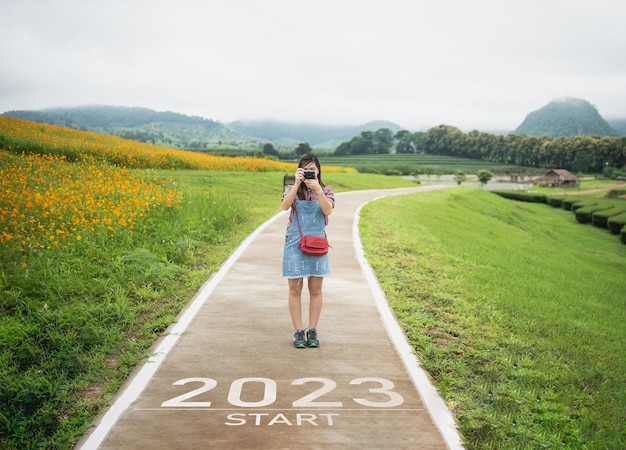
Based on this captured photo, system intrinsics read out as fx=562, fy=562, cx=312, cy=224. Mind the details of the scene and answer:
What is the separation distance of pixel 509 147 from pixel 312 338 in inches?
5277

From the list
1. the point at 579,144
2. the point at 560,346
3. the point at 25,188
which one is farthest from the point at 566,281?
the point at 579,144

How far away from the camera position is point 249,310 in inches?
276

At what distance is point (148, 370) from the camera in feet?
16.7

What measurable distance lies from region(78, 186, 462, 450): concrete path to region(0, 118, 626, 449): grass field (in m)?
0.25

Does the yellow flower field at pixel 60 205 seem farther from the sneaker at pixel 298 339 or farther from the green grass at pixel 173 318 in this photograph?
the sneaker at pixel 298 339

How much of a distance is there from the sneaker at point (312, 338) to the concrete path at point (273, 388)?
83 mm

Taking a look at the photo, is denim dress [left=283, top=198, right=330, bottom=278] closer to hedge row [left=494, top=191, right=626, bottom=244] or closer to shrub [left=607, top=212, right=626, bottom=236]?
hedge row [left=494, top=191, right=626, bottom=244]

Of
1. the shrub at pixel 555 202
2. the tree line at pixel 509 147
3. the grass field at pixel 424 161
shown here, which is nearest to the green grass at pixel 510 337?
the shrub at pixel 555 202

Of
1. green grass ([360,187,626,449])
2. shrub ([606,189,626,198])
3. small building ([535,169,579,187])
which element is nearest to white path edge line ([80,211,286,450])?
green grass ([360,187,626,449])

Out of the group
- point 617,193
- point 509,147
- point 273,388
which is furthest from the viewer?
point 509,147

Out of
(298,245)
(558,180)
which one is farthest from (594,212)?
(558,180)

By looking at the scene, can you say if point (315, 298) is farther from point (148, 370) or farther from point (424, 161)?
point (424, 161)

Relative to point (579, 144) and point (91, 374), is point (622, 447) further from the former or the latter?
point (579, 144)

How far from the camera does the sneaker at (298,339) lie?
18.9 ft
